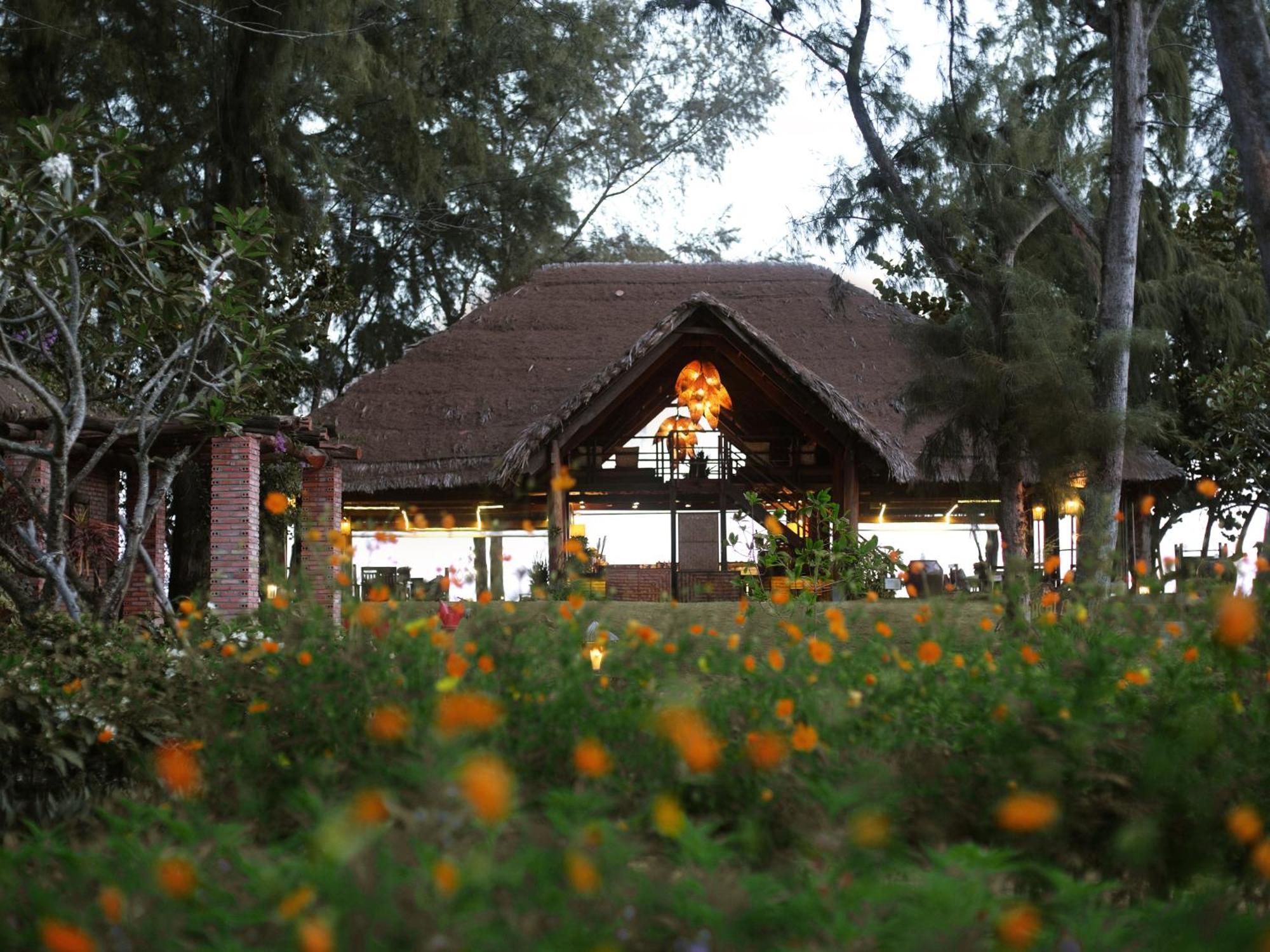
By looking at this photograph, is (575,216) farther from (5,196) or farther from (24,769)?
(24,769)

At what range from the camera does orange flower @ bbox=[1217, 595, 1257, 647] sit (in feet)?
9.22

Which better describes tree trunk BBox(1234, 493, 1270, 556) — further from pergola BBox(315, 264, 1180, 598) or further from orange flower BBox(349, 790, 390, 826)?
orange flower BBox(349, 790, 390, 826)

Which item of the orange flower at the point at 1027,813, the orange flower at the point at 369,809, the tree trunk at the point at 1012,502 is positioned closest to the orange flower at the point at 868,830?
the orange flower at the point at 1027,813

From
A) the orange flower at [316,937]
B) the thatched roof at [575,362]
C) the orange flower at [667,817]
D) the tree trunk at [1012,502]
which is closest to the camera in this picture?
the orange flower at [316,937]

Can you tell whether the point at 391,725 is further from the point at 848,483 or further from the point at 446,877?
the point at 848,483

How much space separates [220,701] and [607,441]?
12684 mm

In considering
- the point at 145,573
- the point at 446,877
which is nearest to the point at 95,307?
the point at 145,573

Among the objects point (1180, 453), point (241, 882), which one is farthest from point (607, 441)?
point (241, 882)

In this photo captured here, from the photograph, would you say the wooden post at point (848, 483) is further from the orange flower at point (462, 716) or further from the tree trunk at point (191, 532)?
the orange flower at point (462, 716)

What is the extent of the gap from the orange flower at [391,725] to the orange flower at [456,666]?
14cm

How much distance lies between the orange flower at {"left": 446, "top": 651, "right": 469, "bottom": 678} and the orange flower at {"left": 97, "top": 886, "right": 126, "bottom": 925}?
102cm

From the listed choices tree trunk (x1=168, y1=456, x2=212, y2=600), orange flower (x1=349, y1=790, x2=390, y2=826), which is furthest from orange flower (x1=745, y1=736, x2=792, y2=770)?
tree trunk (x1=168, y1=456, x2=212, y2=600)

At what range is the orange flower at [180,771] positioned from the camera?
264 centimetres

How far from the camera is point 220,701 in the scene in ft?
12.2
